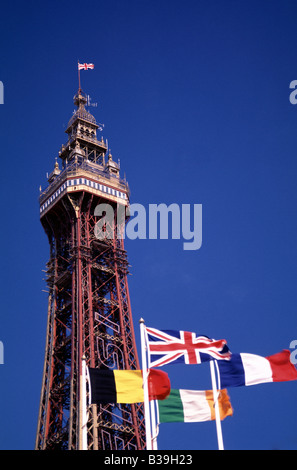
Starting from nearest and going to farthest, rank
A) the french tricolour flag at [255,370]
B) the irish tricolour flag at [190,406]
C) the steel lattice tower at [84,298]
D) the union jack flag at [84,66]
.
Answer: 1. the irish tricolour flag at [190,406]
2. the french tricolour flag at [255,370]
3. the steel lattice tower at [84,298]
4. the union jack flag at [84,66]

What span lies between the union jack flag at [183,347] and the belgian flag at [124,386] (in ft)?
3.96

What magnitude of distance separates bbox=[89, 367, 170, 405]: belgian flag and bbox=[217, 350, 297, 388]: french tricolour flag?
12.3 feet

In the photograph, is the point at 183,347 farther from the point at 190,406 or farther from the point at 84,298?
the point at 84,298

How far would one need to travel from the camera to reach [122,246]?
3642 inches

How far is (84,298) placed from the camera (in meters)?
84.9

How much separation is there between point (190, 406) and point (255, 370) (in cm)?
456

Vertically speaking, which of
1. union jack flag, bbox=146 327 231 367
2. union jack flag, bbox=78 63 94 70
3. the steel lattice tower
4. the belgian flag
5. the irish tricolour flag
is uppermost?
union jack flag, bbox=78 63 94 70

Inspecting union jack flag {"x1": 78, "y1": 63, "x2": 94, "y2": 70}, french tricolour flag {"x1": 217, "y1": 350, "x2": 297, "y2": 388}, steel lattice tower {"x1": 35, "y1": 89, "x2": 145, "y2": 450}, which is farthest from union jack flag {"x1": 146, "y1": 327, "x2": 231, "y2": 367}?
union jack flag {"x1": 78, "y1": 63, "x2": 94, "y2": 70}

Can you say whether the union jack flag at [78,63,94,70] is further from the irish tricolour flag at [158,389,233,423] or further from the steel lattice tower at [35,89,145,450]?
the irish tricolour flag at [158,389,233,423]

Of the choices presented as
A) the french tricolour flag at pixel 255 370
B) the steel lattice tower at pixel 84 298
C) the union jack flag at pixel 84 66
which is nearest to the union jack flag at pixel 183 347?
the french tricolour flag at pixel 255 370

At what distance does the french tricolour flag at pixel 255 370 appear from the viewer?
143ft

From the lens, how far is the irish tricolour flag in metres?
42.6

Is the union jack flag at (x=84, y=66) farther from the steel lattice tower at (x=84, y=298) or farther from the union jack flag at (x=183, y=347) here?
the union jack flag at (x=183, y=347)
